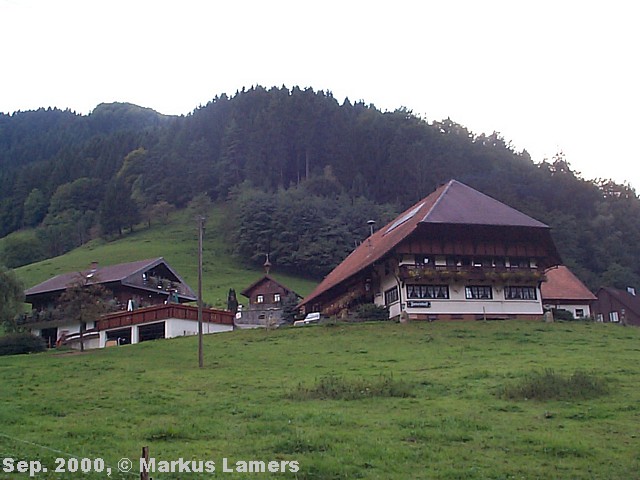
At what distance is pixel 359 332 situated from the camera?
4816 centimetres

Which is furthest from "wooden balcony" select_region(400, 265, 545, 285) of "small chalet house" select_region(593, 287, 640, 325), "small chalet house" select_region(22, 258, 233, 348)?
"small chalet house" select_region(593, 287, 640, 325)

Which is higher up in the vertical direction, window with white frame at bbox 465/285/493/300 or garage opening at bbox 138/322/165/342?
window with white frame at bbox 465/285/493/300

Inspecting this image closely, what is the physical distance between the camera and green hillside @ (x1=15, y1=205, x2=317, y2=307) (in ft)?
323

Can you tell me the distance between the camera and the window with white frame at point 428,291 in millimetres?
55250

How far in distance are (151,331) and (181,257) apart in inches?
2124

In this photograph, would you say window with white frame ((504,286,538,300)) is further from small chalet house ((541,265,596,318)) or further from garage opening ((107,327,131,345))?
garage opening ((107,327,131,345))

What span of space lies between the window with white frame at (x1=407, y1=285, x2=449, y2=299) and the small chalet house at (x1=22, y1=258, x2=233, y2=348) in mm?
13284

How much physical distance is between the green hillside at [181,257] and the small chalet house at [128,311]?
1590cm

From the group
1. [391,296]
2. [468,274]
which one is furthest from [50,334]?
[468,274]

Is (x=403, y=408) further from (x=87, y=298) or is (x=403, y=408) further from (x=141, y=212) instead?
(x=141, y=212)

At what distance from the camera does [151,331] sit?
183ft

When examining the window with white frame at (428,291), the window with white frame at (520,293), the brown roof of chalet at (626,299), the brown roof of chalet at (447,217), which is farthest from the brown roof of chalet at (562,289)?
the window with white frame at (428,291)

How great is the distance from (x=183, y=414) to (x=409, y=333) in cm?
2304

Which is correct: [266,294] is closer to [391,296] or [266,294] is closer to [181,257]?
[391,296]
